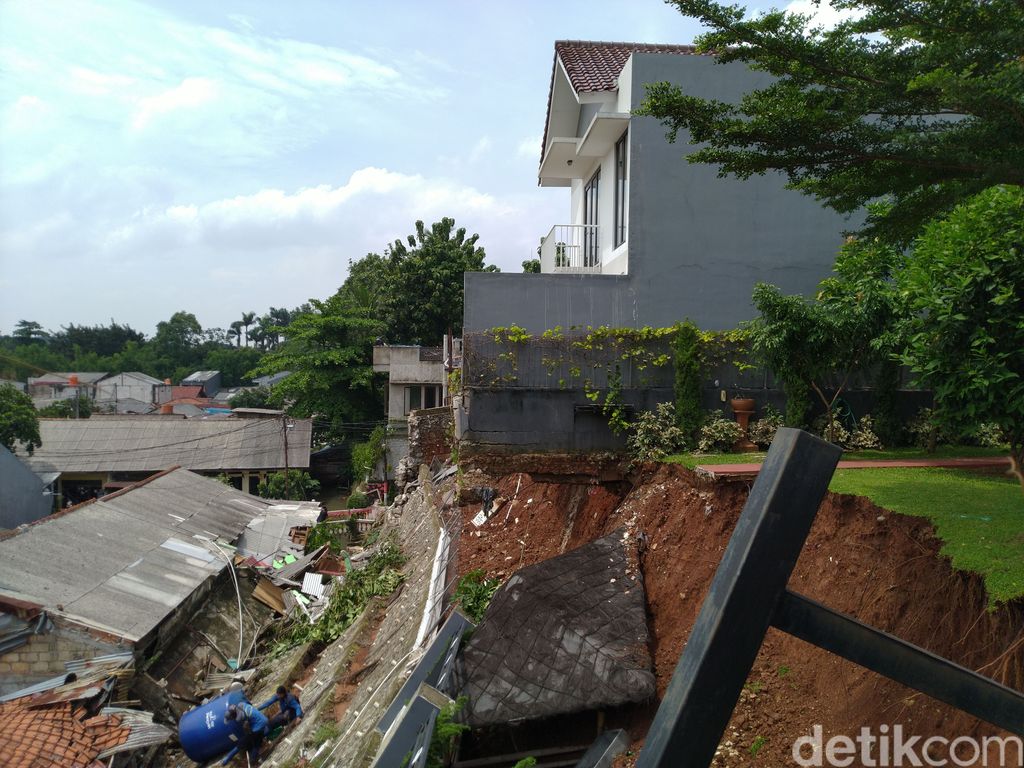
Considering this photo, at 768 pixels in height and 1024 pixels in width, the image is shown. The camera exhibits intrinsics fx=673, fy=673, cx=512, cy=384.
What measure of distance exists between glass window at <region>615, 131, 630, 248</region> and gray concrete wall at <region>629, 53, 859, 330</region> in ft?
2.70

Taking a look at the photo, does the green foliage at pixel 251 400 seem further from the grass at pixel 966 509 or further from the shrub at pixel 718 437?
the grass at pixel 966 509

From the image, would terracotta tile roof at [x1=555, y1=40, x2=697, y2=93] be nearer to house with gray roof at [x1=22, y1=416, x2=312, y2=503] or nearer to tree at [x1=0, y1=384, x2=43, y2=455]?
house with gray roof at [x1=22, y1=416, x2=312, y2=503]

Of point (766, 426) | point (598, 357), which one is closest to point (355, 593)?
point (598, 357)

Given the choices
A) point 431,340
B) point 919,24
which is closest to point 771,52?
point 919,24

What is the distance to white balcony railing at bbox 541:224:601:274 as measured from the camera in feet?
49.3

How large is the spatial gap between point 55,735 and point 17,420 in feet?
73.4

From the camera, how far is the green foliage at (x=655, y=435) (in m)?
10.1

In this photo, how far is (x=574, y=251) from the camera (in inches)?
635

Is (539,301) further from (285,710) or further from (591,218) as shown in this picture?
(285,710)

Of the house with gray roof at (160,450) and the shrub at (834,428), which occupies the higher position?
the shrub at (834,428)

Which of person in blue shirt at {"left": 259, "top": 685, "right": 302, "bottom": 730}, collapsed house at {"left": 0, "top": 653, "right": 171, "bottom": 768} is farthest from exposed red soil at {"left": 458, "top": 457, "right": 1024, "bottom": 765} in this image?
collapsed house at {"left": 0, "top": 653, "right": 171, "bottom": 768}

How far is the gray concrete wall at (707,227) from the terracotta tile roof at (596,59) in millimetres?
2240

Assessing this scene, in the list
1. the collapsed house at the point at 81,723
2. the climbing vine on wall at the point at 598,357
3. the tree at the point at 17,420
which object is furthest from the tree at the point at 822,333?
the tree at the point at 17,420

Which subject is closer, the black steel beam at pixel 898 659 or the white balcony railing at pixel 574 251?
the black steel beam at pixel 898 659
